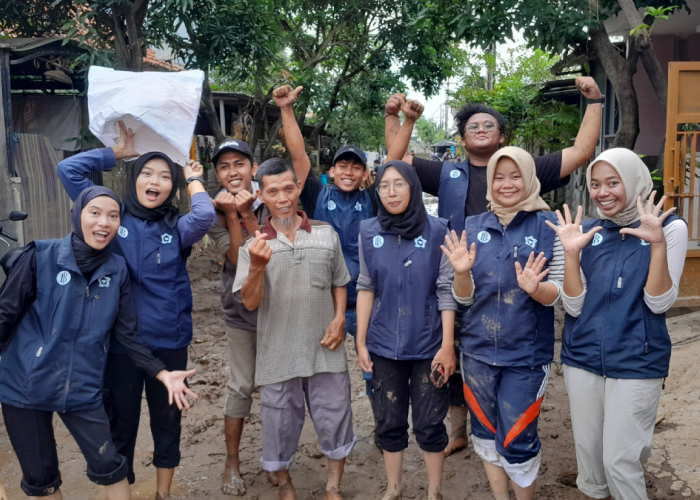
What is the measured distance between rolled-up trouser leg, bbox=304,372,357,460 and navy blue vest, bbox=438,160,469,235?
1101mm

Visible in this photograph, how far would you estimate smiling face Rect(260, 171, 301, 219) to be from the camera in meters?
3.11

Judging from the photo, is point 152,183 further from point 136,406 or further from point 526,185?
point 526,185

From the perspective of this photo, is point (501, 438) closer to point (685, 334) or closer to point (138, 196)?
point (138, 196)

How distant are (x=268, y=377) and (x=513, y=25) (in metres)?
5.50

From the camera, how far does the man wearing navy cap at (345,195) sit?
3635 millimetres

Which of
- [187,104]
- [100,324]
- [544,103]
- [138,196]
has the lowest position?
[100,324]

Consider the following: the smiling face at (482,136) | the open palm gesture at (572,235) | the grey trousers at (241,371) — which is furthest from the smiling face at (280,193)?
the open palm gesture at (572,235)

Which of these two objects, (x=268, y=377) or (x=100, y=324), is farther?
(x=268, y=377)

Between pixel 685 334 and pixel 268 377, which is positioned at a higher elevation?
pixel 268 377

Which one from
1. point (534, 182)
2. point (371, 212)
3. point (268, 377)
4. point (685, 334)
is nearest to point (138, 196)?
point (268, 377)

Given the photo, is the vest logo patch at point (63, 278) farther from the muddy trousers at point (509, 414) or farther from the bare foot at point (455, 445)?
the bare foot at point (455, 445)

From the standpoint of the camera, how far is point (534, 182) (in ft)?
9.60

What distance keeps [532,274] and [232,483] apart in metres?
2.14

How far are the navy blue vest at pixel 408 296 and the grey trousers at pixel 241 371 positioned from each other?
83 cm
